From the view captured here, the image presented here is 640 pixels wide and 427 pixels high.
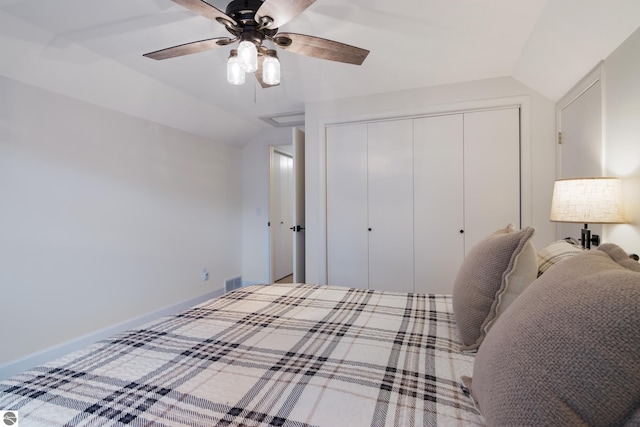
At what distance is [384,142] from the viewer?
2963mm

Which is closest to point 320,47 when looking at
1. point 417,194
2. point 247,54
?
point 247,54

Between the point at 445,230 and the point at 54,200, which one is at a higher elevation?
the point at 54,200

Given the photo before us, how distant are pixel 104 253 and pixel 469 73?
3531mm

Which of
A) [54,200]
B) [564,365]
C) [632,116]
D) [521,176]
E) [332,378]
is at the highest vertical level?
[632,116]

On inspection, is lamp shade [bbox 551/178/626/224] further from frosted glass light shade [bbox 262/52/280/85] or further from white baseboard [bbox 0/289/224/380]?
white baseboard [bbox 0/289/224/380]

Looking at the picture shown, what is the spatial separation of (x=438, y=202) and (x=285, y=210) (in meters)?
2.68

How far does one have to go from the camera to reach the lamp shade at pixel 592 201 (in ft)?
4.62

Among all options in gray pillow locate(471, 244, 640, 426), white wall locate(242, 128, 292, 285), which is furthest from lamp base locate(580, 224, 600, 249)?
white wall locate(242, 128, 292, 285)

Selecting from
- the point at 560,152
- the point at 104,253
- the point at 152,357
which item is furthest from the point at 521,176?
the point at 104,253

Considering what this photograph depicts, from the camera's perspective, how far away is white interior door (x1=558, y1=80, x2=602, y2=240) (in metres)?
1.79

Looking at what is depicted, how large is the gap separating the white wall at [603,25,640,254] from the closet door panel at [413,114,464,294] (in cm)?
112

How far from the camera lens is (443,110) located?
2.74 m

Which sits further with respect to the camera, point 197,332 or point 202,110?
point 202,110

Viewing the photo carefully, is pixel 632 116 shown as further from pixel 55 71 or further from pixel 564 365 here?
pixel 55 71
